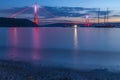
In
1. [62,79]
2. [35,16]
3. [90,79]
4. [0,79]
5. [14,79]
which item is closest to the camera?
[0,79]

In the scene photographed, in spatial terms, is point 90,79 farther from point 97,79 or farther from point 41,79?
point 41,79

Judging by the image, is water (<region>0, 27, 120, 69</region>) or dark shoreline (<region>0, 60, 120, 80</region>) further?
water (<region>0, 27, 120, 69</region>)

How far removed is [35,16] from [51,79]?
208 ft

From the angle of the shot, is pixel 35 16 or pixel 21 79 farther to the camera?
pixel 35 16

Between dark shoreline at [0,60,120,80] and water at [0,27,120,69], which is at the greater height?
dark shoreline at [0,60,120,80]

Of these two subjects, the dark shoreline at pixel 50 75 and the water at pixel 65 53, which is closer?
the dark shoreline at pixel 50 75

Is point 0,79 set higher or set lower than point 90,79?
higher

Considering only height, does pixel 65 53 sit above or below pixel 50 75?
below

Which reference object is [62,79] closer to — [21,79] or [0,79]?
[21,79]

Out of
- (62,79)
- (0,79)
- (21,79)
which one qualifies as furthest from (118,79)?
(0,79)

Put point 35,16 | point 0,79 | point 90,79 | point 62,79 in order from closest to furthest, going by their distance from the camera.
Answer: point 0,79, point 62,79, point 90,79, point 35,16

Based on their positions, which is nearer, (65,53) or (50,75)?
(50,75)

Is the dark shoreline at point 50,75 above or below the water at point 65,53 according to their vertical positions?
above

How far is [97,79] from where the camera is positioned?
8812mm
